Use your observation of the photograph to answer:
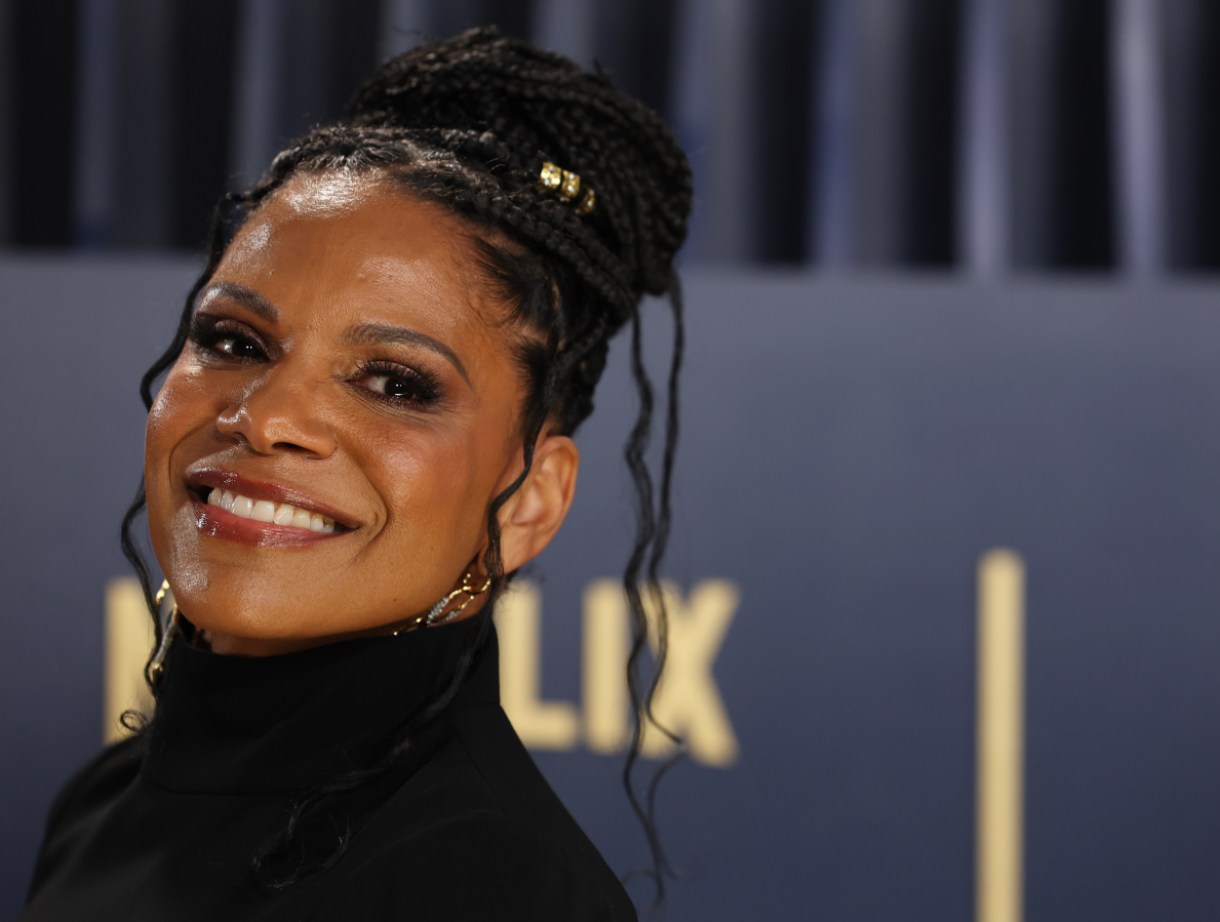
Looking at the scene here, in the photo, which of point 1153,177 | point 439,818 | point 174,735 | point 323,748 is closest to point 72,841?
point 174,735

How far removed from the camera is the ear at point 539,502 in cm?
85

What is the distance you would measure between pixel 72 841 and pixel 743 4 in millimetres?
1598

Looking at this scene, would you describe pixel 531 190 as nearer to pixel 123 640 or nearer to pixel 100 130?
pixel 123 640

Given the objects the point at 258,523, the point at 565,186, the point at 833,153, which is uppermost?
the point at 833,153

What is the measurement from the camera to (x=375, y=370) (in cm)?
77

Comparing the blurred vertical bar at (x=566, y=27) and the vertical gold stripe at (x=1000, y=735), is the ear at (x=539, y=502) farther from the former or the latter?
the blurred vertical bar at (x=566, y=27)

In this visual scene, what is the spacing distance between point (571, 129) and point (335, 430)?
27 centimetres

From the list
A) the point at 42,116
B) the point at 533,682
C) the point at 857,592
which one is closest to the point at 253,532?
→ the point at 533,682

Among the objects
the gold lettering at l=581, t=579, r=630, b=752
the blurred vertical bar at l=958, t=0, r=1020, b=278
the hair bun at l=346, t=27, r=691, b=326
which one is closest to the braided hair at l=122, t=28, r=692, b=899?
the hair bun at l=346, t=27, r=691, b=326

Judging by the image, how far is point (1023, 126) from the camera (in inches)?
80.1

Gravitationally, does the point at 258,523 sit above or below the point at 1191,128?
below

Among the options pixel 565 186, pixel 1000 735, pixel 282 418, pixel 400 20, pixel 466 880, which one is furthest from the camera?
pixel 400 20

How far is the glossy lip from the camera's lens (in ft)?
2.47

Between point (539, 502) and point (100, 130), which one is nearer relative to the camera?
point (539, 502)
